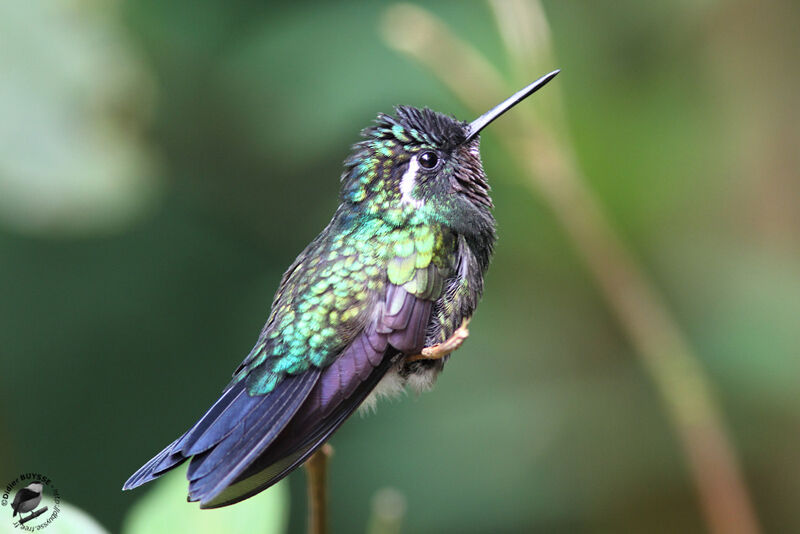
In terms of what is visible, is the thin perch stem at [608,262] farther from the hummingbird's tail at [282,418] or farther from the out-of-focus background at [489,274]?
the hummingbird's tail at [282,418]

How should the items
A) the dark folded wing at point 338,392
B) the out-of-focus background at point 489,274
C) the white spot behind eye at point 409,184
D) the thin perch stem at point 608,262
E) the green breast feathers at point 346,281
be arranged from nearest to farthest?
the dark folded wing at point 338,392, the green breast feathers at point 346,281, the white spot behind eye at point 409,184, the thin perch stem at point 608,262, the out-of-focus background at point 489,274

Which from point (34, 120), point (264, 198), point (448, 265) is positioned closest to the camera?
point (448, 265)

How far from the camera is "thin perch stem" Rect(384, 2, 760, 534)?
1994 mm

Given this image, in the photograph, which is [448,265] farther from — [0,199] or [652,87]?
[652,87]

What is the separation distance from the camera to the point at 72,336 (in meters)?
3.19

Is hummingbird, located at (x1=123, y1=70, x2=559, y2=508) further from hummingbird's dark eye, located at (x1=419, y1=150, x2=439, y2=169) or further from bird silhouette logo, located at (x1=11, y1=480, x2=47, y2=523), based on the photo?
bird silhouette logo, located at (x1=11, y1=480, x2=47, y2=523)

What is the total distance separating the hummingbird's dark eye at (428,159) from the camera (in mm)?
1478

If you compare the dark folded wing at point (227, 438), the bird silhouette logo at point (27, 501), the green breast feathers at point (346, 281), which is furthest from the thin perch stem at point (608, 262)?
the bird silhouette logo at point (27, 501)

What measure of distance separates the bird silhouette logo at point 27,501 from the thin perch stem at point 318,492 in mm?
317

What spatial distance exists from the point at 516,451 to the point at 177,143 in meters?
1.58

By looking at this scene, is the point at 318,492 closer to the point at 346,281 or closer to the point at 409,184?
the point at 346,281

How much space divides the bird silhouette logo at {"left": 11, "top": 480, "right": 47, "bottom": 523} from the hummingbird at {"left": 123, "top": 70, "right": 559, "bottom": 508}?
181 millimetres

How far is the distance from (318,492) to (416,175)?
0.61 m

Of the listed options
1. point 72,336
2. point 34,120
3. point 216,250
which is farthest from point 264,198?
point 34,120
